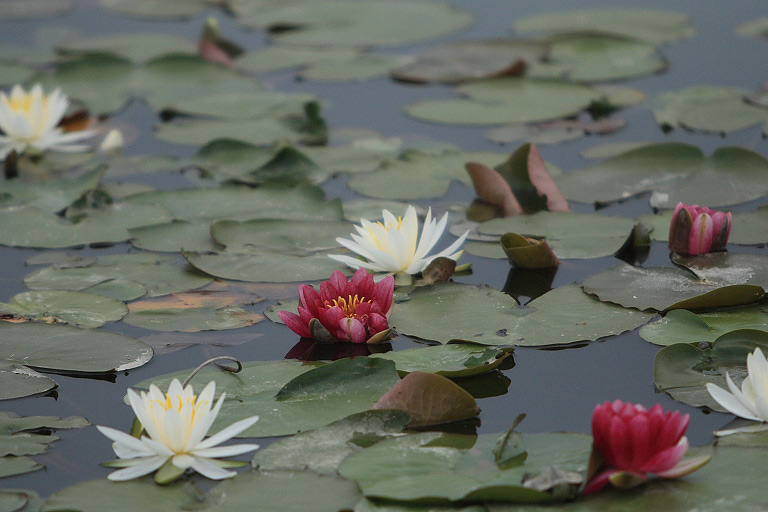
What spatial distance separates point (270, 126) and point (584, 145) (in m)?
1.60

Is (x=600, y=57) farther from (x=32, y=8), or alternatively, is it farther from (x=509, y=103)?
(x=32, y=8)

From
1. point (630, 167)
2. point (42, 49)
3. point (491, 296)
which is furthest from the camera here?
point (42, 49)

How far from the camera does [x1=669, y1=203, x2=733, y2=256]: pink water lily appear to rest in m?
3.01

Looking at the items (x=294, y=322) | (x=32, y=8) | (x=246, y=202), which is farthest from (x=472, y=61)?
(x=32, y=8)

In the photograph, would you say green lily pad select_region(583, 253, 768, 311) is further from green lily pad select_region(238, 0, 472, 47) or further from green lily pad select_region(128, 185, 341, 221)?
green lily pad select_region(238, 0, 472, 47)

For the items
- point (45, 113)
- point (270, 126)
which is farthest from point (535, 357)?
point (45, 113)

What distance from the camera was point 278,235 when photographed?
339 centimetres

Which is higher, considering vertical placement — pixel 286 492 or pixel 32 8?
pixel 32 8

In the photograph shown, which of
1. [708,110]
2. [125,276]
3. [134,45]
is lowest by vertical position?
[125,276]

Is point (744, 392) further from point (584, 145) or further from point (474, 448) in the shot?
point (584, 145)

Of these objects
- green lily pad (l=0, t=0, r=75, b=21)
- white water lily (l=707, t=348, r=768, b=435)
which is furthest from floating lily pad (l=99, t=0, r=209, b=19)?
white water lily (l=707, t=348, r=768, b=435)

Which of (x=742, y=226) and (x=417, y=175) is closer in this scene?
(x=742, y=226)

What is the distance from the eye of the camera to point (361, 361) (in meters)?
2.40

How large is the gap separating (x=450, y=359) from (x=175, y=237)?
56.6 inches
